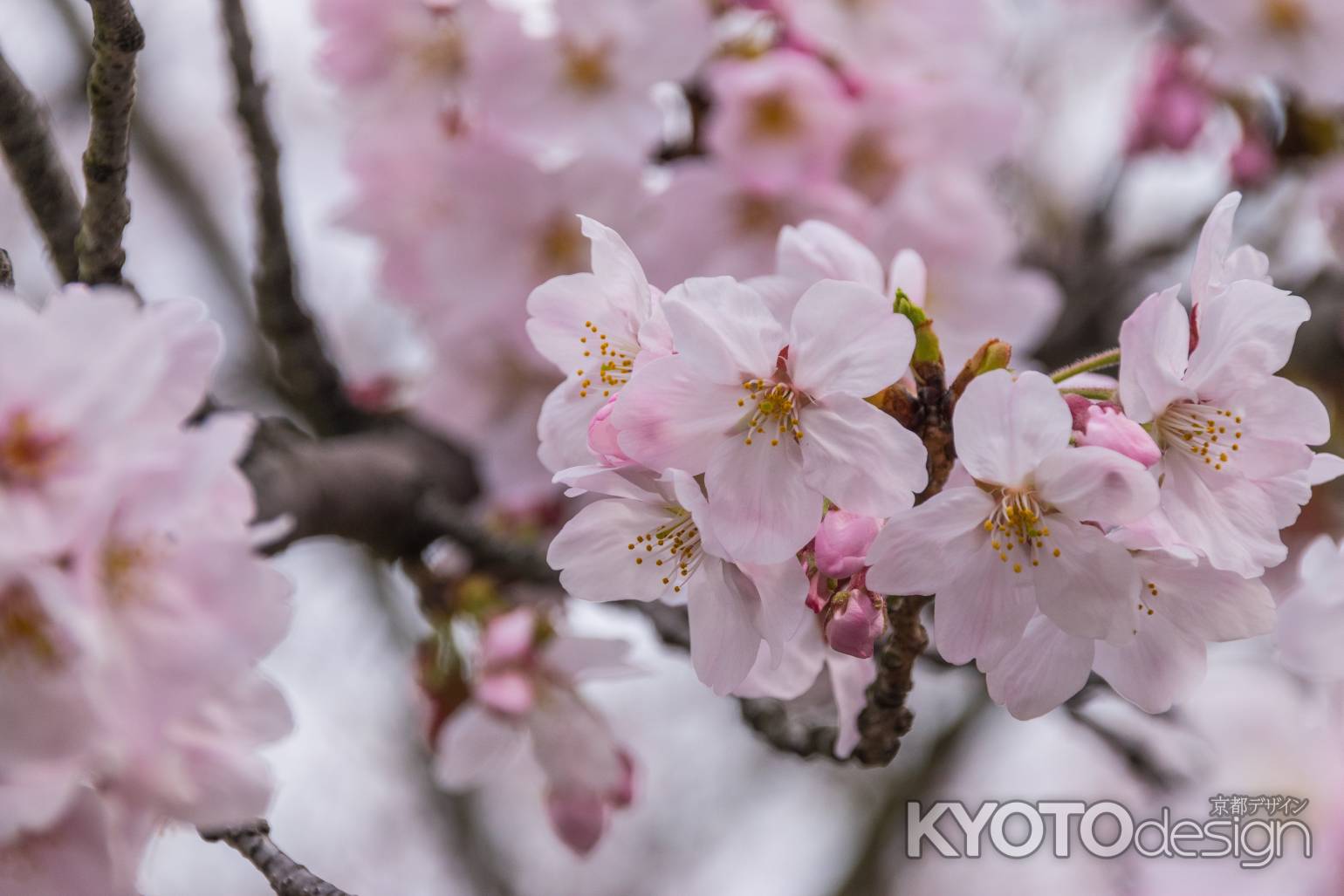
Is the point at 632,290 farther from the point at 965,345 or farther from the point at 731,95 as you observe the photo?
the point at 731,95

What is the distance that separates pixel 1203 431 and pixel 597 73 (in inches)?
48.5

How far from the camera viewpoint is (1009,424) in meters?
0.67

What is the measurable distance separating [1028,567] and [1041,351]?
1757 mm

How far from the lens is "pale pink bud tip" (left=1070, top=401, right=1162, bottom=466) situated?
660mm

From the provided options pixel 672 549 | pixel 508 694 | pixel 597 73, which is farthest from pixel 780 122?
pixel 672 549

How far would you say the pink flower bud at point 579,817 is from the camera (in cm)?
142

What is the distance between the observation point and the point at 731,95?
5.25ft

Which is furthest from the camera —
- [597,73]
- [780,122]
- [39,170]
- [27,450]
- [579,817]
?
[597,73]

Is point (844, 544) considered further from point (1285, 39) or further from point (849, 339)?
point (1285, 39)

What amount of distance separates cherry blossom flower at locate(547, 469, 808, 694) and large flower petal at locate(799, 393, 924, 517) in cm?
6

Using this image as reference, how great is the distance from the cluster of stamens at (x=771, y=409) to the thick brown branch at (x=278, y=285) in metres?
0.91

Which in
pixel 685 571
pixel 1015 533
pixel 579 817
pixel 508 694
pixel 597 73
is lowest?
pixel 579 817

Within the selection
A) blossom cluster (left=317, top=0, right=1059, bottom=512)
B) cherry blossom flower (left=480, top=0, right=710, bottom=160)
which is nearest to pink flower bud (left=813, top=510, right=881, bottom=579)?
blossom cluster (left=317, top=0, right=1059, bottom=512)

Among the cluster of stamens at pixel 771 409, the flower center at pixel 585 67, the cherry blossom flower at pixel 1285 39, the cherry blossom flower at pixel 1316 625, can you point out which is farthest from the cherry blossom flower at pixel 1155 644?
the cherry blossom flower at pixel 1285 39
